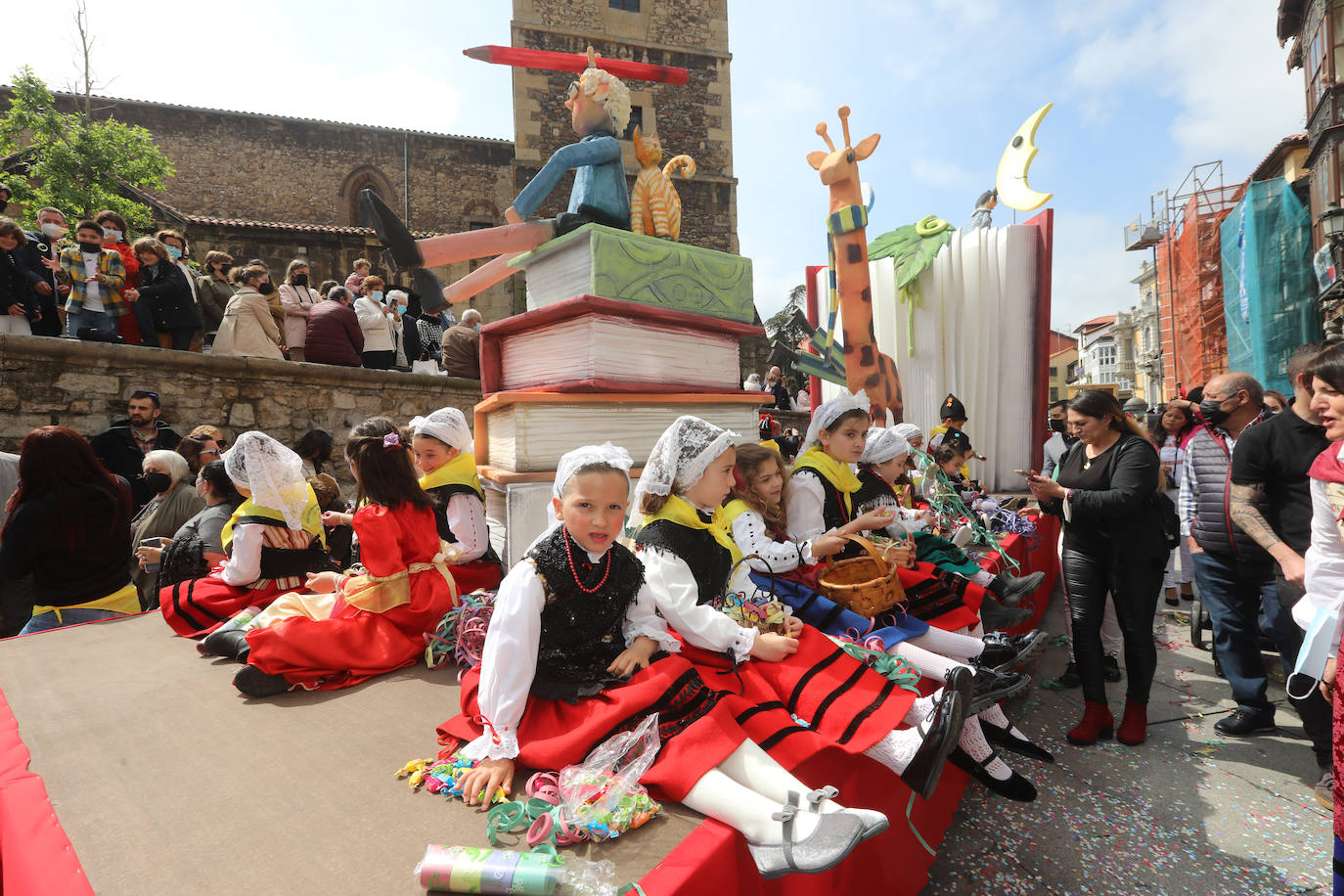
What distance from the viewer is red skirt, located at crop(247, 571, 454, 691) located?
7.67 feet

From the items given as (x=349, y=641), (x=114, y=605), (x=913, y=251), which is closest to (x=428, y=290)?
(x=349, y=641)

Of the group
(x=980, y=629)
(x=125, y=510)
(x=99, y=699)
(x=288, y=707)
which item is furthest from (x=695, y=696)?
(x=125, y=510)

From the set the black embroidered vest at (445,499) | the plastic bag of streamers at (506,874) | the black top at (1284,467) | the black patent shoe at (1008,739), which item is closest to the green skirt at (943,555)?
the black patent shoe at (1008,739)

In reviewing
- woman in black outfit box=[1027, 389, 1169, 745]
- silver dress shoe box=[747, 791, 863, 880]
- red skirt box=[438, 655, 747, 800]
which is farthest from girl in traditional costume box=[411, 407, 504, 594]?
woman in black outfit box=[1027, 389, 1169, 745]

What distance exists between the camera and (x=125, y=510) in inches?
137

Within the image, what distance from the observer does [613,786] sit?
1489 mm

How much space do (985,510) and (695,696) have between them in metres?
3.66

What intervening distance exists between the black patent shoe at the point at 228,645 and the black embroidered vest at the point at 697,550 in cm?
180

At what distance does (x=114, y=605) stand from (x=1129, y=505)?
539cm

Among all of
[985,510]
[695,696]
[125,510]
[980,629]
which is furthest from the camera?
[985,510]

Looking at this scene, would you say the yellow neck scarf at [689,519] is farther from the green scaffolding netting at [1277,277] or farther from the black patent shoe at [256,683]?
the green scaffolding netting at [1277,277]

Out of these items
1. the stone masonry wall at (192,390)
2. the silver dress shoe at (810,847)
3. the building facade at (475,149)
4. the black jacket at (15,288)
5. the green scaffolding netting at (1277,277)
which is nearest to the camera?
the silver dress shoe at (810,847)

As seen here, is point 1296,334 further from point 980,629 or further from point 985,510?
point 980,629

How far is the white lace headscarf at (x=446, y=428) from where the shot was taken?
3.26 m
